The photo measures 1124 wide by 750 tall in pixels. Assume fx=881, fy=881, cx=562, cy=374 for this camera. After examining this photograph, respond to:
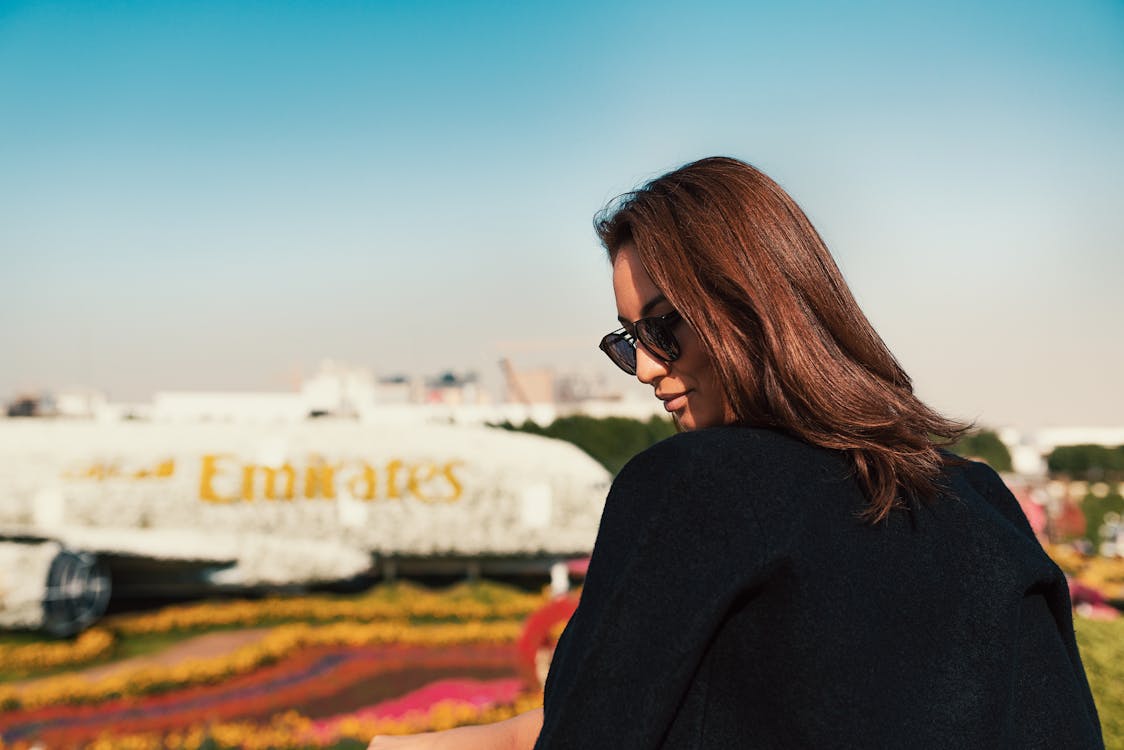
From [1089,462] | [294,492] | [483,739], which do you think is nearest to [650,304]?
[483,739]

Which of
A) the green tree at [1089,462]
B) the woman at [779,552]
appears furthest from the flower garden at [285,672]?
the green tree at [1089,462]

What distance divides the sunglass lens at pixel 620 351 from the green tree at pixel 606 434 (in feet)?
74.4

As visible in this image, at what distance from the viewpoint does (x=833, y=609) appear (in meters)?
1.29

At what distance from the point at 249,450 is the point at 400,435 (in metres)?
3.13

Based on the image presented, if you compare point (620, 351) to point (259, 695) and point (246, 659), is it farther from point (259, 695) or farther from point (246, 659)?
point (246, 659)

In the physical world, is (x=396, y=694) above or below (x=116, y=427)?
below

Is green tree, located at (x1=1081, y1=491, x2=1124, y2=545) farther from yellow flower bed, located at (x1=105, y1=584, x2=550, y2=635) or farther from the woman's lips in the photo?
the woman's lips

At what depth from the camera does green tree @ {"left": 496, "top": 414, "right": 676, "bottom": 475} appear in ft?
84.3

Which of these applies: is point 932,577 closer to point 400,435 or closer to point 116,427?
point 400,435

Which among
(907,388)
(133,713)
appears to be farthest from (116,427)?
(907,388)

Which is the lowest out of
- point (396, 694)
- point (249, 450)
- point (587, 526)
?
point (396, 694)

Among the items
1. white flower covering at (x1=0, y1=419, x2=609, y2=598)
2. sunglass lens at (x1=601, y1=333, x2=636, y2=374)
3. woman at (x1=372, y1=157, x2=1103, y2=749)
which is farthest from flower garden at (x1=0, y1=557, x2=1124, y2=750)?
woman at (x1=372, y1=157, x2=1103, y2=749)

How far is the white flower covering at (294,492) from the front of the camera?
17.4 meters

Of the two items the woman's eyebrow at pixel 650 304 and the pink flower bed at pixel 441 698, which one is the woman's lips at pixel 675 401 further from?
the pink flower bed at pixel 441 698
